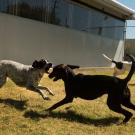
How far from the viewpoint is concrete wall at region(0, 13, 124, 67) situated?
15.5 m

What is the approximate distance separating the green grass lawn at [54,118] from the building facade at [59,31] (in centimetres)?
516

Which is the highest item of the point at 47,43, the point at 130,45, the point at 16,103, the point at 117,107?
the point at 47,43

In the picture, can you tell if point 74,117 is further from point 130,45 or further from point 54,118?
point 130,45

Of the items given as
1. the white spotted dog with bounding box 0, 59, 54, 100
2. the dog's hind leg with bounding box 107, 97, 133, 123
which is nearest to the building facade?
the white spotted dog with bounding box 0, 59, 54, 100

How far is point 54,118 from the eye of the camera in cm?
856

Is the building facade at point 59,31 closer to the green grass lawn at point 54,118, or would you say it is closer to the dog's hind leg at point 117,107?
the green grass lawn at point 54,118

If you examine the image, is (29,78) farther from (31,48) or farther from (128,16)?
(128,16)

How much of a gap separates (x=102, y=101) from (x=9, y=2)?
19.6 feet

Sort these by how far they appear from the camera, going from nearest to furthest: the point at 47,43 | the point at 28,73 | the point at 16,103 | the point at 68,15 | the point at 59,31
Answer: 1. the point at 16,103
2. the point at 28,73
3. the point at 47,43
4. the point at 59,31
5. the point at 68,15

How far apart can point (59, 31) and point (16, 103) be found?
9860 millimetres

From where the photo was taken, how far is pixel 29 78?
385 inches

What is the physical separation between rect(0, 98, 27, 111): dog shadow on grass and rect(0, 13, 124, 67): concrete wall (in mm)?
5300

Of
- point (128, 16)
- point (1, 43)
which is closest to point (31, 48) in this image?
point (1, 43)

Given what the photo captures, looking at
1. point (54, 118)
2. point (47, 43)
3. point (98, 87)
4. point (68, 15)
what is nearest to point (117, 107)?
point (98, 87)
